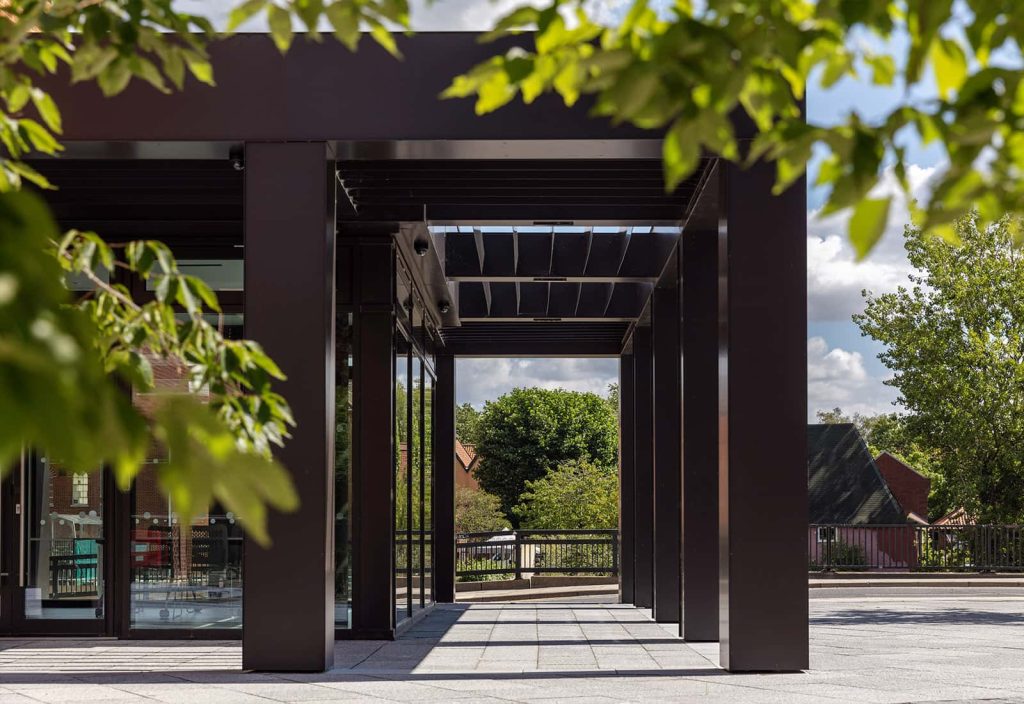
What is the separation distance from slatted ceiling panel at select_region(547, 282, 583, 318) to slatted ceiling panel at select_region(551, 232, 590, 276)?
7.72 feet

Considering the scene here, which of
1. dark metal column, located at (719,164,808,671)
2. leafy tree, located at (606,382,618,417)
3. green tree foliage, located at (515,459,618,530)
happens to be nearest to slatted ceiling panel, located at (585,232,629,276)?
dark metal column, located at (719,164,808,671)

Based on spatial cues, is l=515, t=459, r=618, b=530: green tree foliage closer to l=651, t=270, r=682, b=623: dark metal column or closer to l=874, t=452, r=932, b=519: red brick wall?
l=874, t=452, r=932, b=519: red brick wall

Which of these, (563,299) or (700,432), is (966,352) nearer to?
(563,299)

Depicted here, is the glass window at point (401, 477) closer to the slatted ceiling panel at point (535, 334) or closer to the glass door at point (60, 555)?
the glass door at point (60, 555)

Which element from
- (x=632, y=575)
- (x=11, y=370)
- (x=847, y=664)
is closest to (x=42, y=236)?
(x=11, y=370)

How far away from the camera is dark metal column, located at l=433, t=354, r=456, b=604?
790 inches

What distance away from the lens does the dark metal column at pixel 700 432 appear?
39.4 feet

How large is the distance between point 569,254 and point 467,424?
6613 cm

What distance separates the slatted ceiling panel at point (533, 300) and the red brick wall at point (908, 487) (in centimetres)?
5778

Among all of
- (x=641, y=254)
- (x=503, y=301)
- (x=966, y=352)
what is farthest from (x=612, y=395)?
(x=641, y=254)

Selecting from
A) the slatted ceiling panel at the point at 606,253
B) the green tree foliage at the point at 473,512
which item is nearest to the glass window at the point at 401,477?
the slatted ceiling panel at the point at 606,253

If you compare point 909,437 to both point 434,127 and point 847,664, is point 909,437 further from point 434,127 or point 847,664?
point 434,127

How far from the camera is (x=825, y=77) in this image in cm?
267

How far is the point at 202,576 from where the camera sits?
12.3 meters
